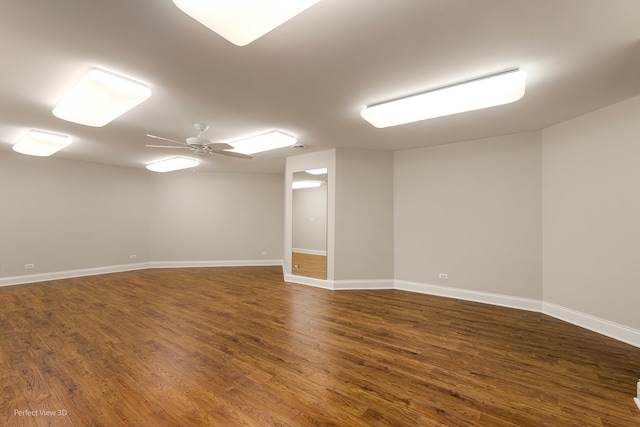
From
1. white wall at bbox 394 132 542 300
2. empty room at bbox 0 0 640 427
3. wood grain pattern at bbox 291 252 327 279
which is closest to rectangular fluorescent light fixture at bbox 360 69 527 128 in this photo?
empty room at bbox 0 0 640 427

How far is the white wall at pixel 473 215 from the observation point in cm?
400

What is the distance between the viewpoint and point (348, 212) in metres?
5.05

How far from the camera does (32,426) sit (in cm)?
167

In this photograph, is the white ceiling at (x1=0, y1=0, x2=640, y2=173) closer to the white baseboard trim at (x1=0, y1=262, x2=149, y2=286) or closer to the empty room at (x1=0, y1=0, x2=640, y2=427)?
the empty room at (x1=0, y1=0, x2=640, y2=427)

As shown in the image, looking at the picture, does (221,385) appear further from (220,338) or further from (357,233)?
(357,233)

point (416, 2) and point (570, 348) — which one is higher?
point (416, 2)

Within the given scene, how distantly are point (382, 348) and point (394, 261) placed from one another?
263 cm

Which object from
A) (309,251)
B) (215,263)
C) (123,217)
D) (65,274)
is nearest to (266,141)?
(309,251)

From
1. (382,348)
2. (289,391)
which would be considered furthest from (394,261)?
(289,391)

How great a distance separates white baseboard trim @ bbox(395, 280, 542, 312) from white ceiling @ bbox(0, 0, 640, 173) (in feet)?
8.74

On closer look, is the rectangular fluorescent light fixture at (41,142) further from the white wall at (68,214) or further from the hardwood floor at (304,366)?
the hardwood floor at (304,366)

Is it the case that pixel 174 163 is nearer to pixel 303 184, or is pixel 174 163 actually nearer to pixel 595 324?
pixel 303 184

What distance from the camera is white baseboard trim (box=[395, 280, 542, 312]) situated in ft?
13.0

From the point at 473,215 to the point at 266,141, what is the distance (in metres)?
3.68
